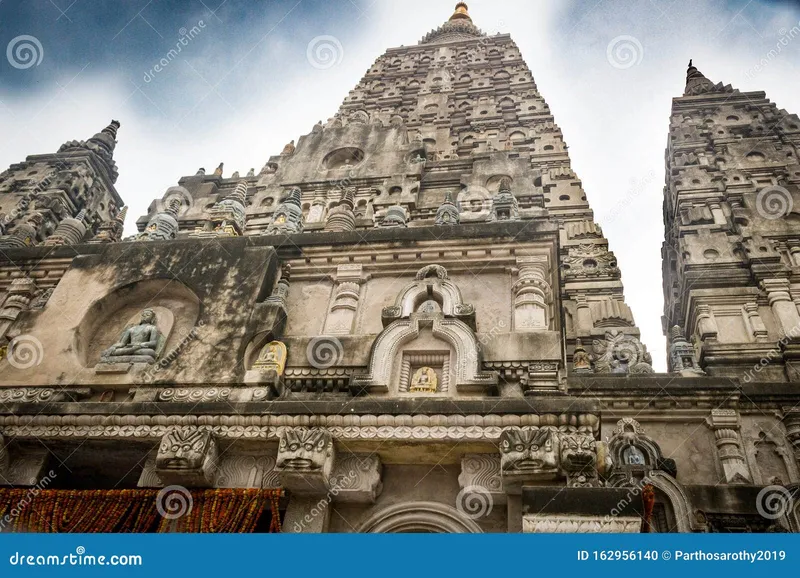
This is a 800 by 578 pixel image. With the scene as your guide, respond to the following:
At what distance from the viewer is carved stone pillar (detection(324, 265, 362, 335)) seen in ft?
38.8

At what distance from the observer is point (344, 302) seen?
12.1m

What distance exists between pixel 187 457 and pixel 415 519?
3134mm

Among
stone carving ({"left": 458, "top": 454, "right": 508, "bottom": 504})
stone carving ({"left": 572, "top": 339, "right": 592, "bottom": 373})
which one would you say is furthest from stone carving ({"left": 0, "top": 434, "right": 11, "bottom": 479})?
stone carving ({"left": 572, "top": 339, "right": 592, "bottom": 373})

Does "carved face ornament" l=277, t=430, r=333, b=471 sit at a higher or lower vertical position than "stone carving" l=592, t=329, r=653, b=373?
lower

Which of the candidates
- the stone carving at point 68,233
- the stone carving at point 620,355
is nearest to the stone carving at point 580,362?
the stone carving at point 620,355

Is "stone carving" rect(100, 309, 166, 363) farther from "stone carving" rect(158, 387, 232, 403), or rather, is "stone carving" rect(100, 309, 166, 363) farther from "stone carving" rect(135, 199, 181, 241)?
"stone carving" rect(135, 199, 181, 241)

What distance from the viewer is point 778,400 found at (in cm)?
1448

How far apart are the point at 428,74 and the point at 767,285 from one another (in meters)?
22.5

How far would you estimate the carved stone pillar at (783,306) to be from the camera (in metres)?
18.0

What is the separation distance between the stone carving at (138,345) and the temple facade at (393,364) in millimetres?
44

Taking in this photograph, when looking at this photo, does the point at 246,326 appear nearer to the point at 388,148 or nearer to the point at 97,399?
the point at 97,399

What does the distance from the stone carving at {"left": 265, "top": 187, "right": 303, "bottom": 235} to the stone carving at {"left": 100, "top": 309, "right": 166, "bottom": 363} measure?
3.37 meters

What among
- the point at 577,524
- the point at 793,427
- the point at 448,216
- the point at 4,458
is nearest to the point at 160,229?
the point at 4,458

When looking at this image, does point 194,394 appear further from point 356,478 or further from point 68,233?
point 68,233
